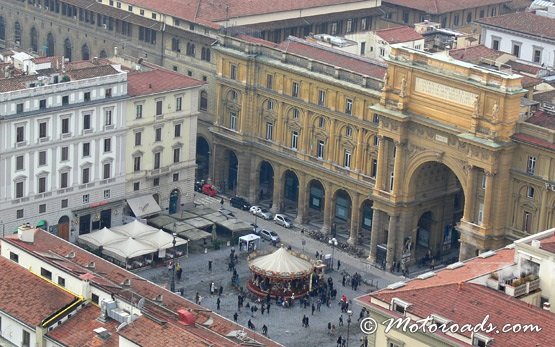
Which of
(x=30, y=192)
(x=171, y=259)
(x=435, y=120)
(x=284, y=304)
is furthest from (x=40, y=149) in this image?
(x=435, y=120)

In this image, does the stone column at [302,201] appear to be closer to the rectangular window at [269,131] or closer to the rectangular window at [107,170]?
the rectangular window at [269,131]

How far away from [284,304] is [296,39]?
4269 centimetres

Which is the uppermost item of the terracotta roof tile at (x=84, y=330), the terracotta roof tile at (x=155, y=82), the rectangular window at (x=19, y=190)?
the terracotta roof tile at (x=155, y=82)

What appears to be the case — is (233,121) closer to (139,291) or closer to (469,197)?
(469,197)

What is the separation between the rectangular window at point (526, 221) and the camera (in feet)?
541

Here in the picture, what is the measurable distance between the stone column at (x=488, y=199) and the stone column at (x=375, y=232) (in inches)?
561

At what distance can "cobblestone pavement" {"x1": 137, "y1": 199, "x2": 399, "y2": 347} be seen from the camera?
157 metres

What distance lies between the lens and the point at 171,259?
173 m

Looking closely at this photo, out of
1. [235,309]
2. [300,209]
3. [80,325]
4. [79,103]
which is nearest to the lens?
[80,325]

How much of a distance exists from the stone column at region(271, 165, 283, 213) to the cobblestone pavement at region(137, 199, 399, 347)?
3.93 metres

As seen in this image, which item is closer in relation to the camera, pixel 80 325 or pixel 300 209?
pixel 80 325

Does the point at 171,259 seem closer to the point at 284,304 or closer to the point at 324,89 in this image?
the point at 284,304

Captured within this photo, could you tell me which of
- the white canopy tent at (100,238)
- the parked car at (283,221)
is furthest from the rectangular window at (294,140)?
the white canopy tent at (100,238)

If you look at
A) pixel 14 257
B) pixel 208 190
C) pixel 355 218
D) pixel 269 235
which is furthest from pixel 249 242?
pixel 14 257
